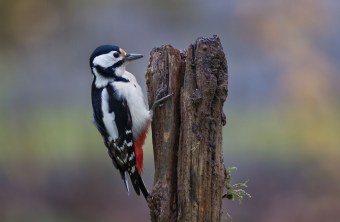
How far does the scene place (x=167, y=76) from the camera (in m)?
3.25

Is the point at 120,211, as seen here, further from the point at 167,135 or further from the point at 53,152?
the point at 167,135

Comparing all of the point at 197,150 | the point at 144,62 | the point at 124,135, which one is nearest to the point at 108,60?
the point at 124,135

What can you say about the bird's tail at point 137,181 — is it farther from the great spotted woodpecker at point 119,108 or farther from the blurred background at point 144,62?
the blurred background at point 144,62

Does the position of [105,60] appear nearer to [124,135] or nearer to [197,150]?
[124,135]

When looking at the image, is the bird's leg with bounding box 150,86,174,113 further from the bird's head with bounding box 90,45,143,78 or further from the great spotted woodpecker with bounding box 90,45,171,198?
the bird's head with bounding box 90,45,143,78

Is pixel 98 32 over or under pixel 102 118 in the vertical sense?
over

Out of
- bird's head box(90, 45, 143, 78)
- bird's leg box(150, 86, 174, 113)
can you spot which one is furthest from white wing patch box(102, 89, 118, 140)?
bird's leg box(150, 86, 174, 113)

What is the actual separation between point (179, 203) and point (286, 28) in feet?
18.2

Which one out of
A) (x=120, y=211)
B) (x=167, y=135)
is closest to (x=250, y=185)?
(x=120, y=211)

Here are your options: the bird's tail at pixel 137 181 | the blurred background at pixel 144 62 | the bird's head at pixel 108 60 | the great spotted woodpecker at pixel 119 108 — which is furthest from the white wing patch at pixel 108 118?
the blurred background at pixel 144 62

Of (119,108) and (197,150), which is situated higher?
(119,108)

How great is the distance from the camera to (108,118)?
12.6 feet

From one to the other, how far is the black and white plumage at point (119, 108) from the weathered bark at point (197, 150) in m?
0.64

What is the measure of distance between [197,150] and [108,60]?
1014 mm
